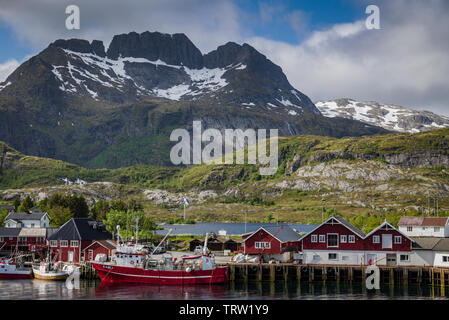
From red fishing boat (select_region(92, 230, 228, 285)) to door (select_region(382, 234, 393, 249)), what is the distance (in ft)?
92.0

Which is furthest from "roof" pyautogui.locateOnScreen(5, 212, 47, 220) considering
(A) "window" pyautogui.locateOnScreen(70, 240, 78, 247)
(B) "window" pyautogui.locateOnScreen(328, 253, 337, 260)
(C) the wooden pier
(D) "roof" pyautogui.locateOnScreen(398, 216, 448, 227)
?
(D) "roof" pyautogui.locateOnScreen(398, 216, 448, 227)

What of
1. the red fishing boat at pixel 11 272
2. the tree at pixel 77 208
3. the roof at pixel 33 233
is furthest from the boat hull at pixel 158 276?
the tree at pixel 77 208

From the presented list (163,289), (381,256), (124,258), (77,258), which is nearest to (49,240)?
(77,258)

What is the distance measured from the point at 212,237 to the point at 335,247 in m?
→ 47.8

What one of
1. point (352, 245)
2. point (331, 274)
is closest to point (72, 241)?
point (331, 274)

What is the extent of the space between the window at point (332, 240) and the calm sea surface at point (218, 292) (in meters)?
9.20

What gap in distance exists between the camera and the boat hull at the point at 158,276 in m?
86.4

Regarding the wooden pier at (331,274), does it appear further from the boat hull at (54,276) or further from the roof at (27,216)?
the roof at (27,216)

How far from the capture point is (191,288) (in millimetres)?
83750

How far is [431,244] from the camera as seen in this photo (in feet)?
298

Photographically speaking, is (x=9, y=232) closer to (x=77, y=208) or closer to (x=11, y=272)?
(x=11, y=272)

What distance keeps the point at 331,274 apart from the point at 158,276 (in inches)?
1158
